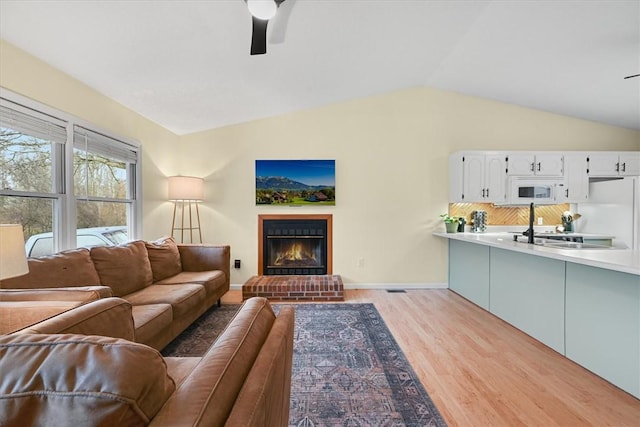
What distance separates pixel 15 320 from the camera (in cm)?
133

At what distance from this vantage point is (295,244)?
4.27 m

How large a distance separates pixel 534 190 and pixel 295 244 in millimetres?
3459

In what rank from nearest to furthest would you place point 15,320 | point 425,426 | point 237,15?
point 15,320 < point 425,426 < point 237,15

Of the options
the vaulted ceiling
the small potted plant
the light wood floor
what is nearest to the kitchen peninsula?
the light wood floor

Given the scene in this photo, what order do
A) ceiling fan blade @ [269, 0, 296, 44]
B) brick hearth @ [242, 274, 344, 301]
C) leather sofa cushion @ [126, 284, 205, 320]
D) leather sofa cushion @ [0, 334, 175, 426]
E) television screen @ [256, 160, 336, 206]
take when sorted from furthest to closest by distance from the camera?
television screen @ [256, 160, 336, 206], brick hearth @ [242, 274, 344, 301], leather sofa cushion @ [126, 284, 205, 320], ceiling fan blade @ [269, 0, 296, 44], leather sofa cushion @ [0, 334, 175, 426]

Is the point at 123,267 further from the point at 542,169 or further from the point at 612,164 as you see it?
the point at 612,164

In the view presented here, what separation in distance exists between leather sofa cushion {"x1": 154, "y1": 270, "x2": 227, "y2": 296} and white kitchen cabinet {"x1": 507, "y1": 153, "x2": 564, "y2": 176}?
406 centimetres

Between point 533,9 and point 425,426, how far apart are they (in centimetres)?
323

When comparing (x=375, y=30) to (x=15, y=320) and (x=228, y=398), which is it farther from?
(x=15, y=320)

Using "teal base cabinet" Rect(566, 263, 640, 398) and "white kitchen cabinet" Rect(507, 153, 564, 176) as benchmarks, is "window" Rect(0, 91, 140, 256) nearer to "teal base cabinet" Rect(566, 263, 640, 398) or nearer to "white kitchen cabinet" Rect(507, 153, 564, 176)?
"teal base cabinet" Rect(566, 263, 640, 398)

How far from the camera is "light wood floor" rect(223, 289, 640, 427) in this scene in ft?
5.35

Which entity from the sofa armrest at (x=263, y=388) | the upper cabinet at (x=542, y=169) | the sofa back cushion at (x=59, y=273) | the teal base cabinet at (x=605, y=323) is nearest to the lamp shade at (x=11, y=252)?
the sofa back cushion at (x=59, y=273)

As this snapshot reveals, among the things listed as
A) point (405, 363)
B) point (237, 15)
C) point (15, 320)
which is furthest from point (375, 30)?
point (15, 320)

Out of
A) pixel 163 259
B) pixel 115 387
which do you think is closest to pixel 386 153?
pixel 163 259
